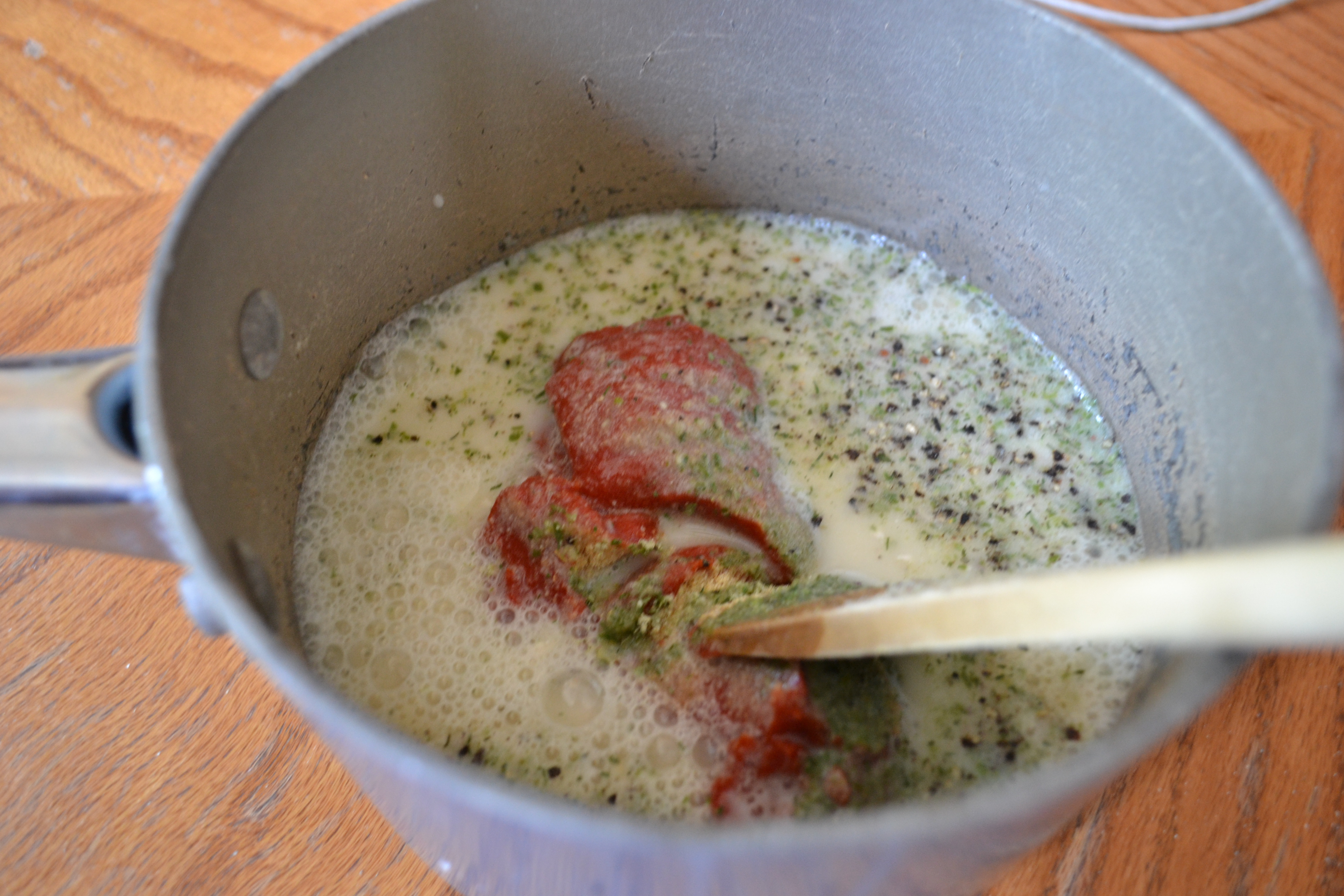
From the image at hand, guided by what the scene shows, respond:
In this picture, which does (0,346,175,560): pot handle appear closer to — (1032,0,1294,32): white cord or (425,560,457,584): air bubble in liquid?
(425,560,457,584): air bubble in liquid

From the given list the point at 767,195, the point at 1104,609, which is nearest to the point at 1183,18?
the point at 767,195

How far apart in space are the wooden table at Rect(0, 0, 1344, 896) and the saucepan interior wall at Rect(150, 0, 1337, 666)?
0.45ft

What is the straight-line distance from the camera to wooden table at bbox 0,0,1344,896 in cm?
68

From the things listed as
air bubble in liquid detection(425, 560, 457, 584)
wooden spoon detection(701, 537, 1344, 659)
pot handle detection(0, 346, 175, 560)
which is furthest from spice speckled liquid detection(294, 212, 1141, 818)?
pot handle detection(0, 346, 175, 560)

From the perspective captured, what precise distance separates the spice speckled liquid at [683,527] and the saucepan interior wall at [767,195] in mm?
31

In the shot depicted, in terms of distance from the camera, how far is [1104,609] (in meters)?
0.42

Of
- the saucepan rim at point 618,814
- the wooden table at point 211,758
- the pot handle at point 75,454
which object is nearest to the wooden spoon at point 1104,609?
the saucepan rim at point 618,814

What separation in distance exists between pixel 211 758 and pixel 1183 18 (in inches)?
47.6

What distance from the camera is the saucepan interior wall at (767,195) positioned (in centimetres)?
60

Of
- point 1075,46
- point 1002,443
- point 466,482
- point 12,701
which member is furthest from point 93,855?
point 1075,46

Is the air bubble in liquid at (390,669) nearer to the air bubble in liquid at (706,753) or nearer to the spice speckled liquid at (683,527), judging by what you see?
the spice speckled liquid at (683,527)

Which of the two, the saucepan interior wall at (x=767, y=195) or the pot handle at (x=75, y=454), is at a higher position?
the saucepan interior wall at (x=767, y=195)

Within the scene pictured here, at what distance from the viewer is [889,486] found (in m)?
0.82

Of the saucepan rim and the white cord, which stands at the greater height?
the white cord
